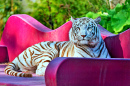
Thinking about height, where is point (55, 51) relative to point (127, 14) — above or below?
below

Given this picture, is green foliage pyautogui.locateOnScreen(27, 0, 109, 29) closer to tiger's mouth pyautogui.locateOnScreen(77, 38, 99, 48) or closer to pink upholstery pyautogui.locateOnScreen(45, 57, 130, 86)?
tiger's mouth pyautogui.locateOnScreen(77, 38, 99, 48)

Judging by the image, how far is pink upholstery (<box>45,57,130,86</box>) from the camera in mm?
3580

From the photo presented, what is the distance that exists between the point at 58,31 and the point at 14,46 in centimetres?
152

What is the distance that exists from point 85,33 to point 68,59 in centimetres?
141

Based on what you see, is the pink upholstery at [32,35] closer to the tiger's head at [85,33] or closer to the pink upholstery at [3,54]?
the pink upholstery at [3,54]

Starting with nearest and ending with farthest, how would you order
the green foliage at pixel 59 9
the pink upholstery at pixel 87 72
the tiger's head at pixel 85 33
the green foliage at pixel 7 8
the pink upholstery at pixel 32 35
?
the pink upholstery at pixel 87 72 → the tiger's head at pixel 85 33 → the pink upholstery at pixel 32 35 → the green foliage at pixel 59 9 → the green foliage at pixel 7 8

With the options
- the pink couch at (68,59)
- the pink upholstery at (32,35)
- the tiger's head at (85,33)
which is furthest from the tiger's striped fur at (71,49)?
the pink couch at (68,59)

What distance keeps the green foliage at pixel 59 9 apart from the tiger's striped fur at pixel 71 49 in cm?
750

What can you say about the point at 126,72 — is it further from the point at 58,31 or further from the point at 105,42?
the point at 58,31

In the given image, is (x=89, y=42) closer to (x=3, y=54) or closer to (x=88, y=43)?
(x=88, y=43)

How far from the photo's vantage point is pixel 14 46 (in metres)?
7.73

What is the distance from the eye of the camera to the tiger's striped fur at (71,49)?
5.05m

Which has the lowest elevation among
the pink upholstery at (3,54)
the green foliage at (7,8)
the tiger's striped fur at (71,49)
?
the pink upholstery at (3,54)

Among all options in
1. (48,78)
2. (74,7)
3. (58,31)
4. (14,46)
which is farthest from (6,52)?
(74,7)
